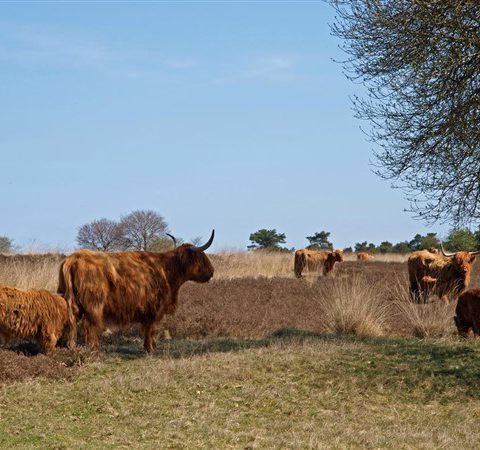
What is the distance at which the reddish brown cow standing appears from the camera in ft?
47.7

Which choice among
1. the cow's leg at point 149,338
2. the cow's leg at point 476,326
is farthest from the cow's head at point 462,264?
the cow's leg at point 149,338

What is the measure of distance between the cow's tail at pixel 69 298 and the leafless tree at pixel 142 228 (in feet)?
82.7

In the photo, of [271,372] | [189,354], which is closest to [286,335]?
[189,354]

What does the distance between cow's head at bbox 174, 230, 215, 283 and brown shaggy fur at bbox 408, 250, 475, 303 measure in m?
7.57

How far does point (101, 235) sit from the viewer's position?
43.1 m

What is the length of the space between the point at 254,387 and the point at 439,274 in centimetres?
1529

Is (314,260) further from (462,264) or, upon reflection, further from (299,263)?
(462,264)

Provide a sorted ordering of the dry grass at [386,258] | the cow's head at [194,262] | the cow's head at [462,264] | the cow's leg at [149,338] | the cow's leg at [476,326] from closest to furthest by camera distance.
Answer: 1. the cow's leg at [149,338]
2. the cow's head at [194,262]
3. the cow's leg at [476,326]
4. the cow's head at [462,264]
5. the dry grass at [386,258]

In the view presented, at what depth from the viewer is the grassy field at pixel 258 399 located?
990 centimetres

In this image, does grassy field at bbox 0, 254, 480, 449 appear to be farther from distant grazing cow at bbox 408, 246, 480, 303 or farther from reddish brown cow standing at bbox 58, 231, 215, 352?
distant grazing cow at bbox 408, 246, 480, 303

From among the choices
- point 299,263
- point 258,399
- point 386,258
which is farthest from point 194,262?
point 386,258

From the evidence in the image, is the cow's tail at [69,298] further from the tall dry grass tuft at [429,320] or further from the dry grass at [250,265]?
the dry grass at [250,265]

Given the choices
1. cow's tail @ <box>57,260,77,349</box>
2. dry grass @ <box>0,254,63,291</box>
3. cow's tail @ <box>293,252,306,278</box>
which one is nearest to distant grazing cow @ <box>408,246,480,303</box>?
cow's tail @ <box>293,252,306,278</box>

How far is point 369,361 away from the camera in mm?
13945
